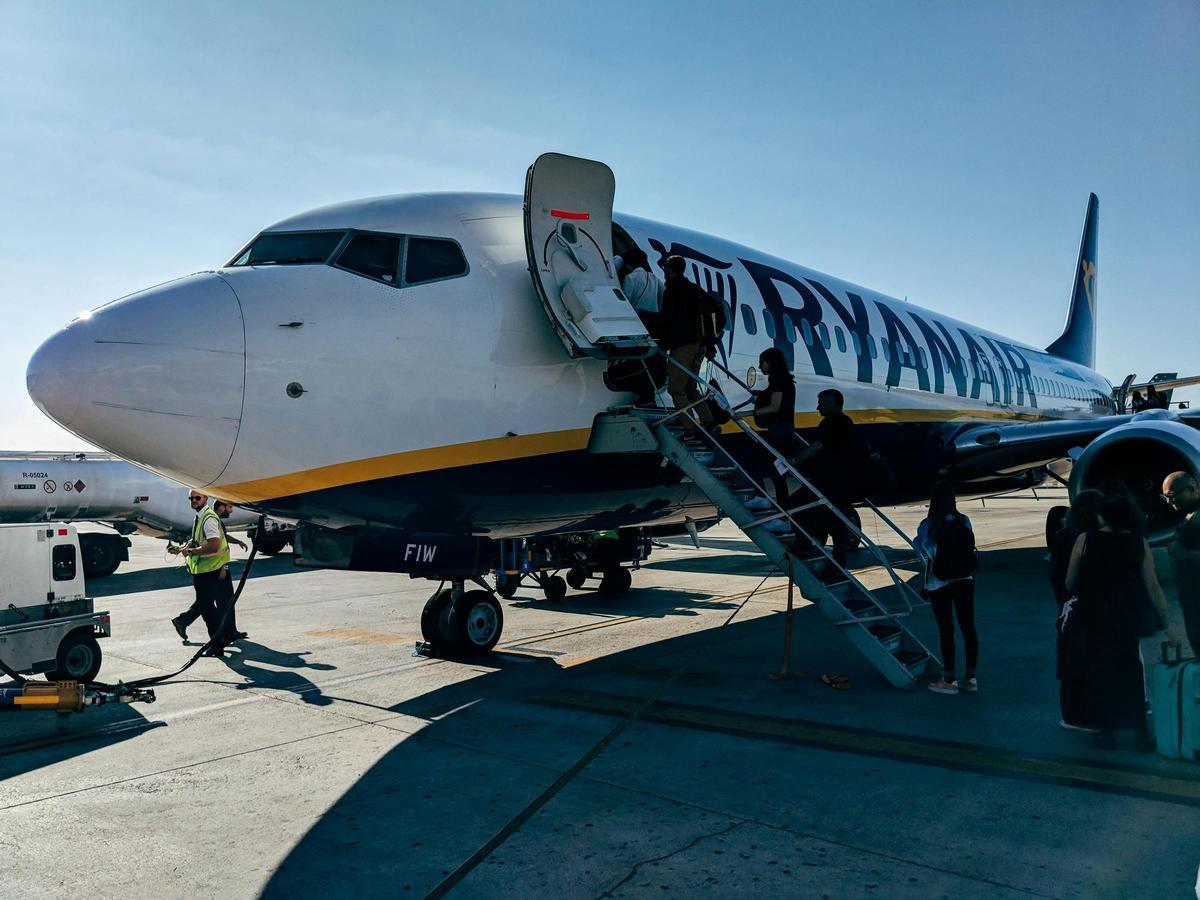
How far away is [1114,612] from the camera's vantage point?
5.97m

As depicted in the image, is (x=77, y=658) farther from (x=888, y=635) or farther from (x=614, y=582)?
(x=614, y=582)

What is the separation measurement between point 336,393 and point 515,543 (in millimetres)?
4324

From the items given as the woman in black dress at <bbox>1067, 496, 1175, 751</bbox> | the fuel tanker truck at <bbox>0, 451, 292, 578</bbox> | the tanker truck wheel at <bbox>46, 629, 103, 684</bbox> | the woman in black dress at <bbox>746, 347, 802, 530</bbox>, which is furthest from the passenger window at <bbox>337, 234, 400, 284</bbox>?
the fuel tanker truck at <bbox>0, 451, 292, 578</bbox>

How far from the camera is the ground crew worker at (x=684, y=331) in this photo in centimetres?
821

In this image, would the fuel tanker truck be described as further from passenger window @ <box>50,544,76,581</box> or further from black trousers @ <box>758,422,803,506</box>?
black trousers @ <box>758,422,803,506</box>

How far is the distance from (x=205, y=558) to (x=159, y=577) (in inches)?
441

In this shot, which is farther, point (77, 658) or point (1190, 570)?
point (77, 658)

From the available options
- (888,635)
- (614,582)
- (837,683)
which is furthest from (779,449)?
(614,582)

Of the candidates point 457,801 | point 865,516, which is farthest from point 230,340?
point 865,516

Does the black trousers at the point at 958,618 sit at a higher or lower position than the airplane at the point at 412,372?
lower

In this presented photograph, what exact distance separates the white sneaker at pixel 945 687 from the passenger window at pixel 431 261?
4937mm

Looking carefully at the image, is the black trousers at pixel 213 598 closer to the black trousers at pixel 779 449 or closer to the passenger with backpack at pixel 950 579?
the black trousers at pixel 779 449

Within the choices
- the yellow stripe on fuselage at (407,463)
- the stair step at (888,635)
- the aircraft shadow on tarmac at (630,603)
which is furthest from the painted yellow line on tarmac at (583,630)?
the yellow stripe on fuselage at (407,463)

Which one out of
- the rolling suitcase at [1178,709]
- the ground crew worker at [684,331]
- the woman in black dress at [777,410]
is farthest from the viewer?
the woman in black dress at [777,410]
